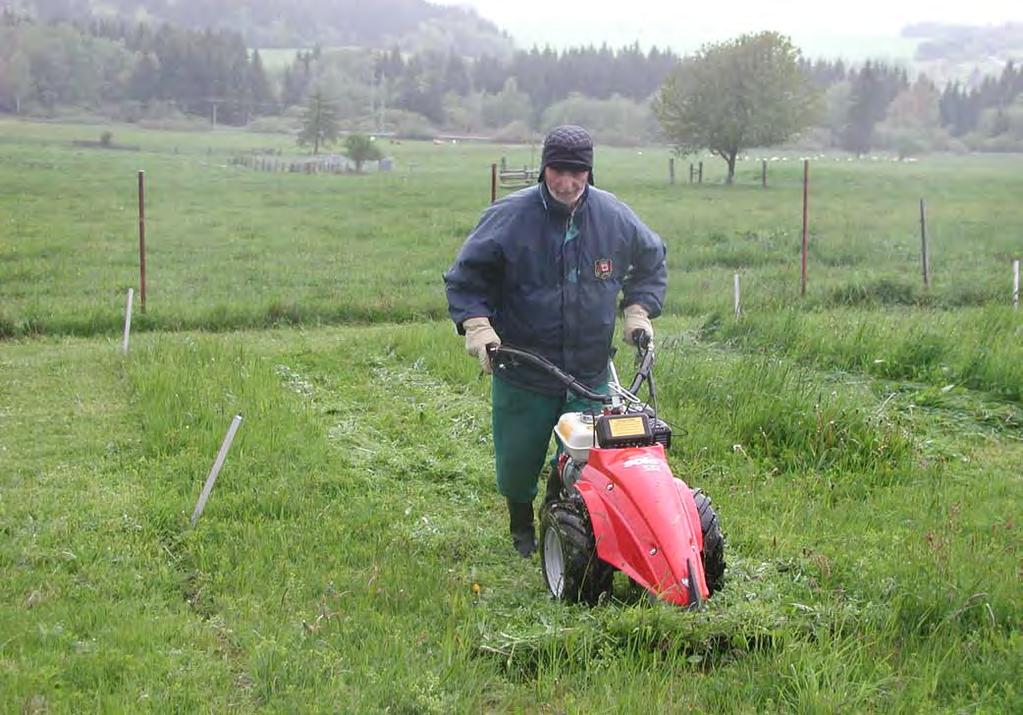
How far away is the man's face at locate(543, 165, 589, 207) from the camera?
16.8ft

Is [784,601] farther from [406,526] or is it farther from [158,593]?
[158,593]

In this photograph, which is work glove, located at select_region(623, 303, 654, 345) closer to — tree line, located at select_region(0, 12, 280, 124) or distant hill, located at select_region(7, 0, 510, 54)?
tree line, located at select_region(0, 12, 280, 124)

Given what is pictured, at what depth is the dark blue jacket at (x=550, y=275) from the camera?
529cm

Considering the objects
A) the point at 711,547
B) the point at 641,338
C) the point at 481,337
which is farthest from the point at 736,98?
the point at 711,547

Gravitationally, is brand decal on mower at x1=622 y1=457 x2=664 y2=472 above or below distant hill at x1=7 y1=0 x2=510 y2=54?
below

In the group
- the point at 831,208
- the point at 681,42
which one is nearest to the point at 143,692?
the point at 831,208

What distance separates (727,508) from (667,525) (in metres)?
1.88

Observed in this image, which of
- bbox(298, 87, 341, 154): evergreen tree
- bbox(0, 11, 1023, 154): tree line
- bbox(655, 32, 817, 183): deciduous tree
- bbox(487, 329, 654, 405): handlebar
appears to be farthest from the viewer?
bbox(655, 32, 817, 183): deciduous tree

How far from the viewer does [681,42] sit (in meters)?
83.2

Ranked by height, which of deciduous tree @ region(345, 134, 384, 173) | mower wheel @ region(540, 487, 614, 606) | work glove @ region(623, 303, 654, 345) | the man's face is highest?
deciduous tree @ region(345, 134, 384, 173)

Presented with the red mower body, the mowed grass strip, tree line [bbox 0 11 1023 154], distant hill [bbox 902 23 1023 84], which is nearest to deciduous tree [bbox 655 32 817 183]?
tree line [bbox 0 11 1023 154]

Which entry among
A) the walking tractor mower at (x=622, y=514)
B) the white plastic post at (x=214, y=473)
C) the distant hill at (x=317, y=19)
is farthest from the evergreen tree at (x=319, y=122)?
the walking tractor mower at (x=622, y=514)

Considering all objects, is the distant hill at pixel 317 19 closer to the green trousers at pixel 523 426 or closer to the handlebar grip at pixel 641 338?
the green trousers at pixel 523 426

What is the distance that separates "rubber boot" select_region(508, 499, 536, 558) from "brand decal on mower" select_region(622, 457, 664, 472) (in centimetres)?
127
